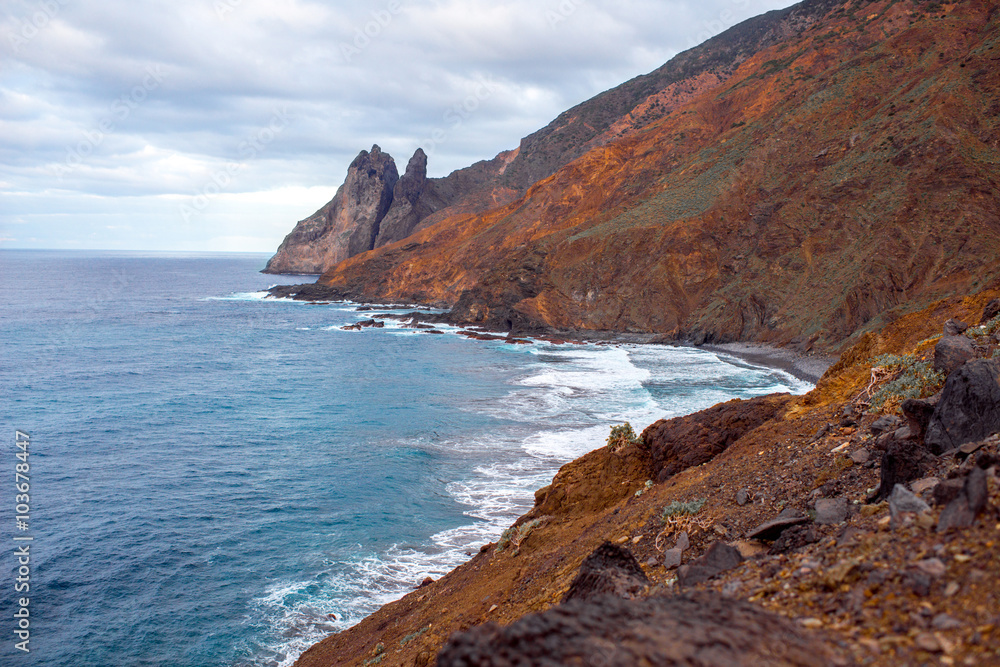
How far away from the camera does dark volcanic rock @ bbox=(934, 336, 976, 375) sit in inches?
291

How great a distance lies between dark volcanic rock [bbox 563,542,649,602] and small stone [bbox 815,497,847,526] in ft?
5.79

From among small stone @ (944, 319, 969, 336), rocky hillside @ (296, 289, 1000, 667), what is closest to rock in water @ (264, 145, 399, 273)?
rocky hillside @ (296, 289, 1000, 667)

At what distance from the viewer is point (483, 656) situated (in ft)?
9.84

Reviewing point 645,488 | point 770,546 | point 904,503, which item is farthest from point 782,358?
point 904,503

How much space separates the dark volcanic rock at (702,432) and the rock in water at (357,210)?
131 meters

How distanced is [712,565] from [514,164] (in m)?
129

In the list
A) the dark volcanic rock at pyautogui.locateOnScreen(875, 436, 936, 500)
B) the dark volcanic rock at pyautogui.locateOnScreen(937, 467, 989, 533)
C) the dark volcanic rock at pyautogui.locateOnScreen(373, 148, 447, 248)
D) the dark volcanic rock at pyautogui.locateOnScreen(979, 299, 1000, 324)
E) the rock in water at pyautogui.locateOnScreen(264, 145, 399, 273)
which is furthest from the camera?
the rock in water at pyautogui.locateOnScreen(264, 145, 399, 273)

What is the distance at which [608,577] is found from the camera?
577cm

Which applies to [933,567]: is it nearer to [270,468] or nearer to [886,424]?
[886,424]

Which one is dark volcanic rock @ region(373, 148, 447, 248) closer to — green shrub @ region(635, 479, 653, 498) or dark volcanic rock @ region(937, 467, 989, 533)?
green shrub @ region(635, 479, 653, 498)

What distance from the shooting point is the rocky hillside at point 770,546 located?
10.3 feet

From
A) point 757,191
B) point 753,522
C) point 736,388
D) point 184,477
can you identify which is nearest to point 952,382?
point 753,522

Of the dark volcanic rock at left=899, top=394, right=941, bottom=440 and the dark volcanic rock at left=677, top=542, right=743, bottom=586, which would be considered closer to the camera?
the dark volcanic rock at left=677, top=542, right=743, bottom=586

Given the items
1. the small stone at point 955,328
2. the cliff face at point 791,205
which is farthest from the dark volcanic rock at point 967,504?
the cliff face at point 791,205
